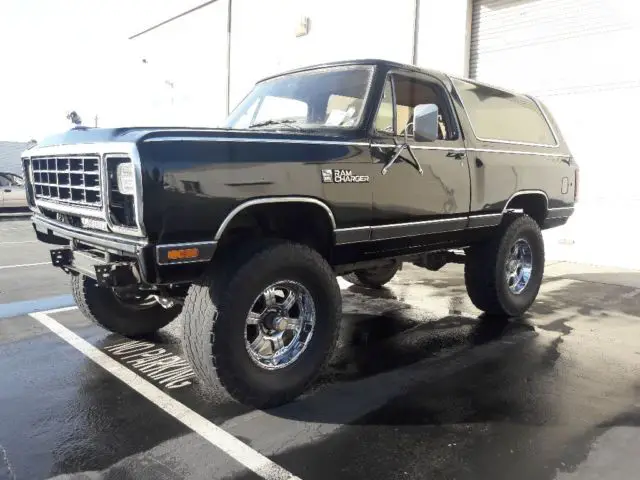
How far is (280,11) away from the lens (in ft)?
47.3

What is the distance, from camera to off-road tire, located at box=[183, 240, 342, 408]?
3.05m

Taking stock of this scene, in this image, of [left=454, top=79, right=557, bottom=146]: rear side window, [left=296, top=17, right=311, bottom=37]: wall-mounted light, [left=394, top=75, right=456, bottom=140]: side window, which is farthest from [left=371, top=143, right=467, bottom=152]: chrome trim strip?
[left=296, top=17, right=311, bottom=37]: wall-mounted light

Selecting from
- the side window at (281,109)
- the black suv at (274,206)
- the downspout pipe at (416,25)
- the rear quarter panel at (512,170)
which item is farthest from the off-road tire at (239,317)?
the downspout pipe at (416,25)

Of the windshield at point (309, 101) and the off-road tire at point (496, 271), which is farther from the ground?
the windshield at point (309, 101)

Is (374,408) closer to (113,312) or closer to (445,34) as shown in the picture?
(113,312)

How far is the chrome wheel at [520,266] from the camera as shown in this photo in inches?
221

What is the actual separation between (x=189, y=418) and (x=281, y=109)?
2.54 metres

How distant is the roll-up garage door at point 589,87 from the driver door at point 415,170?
5.30 m

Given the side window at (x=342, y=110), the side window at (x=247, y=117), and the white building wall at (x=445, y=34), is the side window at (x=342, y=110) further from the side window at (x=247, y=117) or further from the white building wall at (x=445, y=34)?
the white building wall at (x=445, y=34)

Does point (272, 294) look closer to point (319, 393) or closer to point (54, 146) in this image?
point (319, 393)

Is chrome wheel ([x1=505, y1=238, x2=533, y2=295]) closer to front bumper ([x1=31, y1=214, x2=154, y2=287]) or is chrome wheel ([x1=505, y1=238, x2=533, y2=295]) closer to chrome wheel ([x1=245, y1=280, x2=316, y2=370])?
chrome wheel ([x1=245, y1=280, x2=316, y2=370])

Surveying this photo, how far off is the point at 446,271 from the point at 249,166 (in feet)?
19.5

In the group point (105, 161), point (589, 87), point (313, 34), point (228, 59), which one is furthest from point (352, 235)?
point (228, 59)

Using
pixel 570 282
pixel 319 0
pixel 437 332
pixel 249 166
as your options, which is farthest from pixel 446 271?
pixel 319 0
